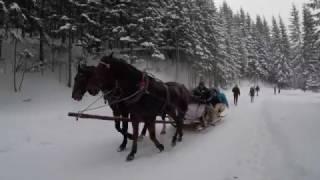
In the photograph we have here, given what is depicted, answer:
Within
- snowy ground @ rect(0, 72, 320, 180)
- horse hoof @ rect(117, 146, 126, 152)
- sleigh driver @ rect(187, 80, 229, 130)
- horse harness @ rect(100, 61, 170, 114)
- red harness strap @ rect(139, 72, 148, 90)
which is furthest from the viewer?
sleigh driver @ rect(187, 80, 229, 130)

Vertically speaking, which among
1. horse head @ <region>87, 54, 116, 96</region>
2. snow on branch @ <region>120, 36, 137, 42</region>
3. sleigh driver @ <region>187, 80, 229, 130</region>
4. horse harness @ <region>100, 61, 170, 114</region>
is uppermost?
snow on branch @ <region>120, 36, 137, 42</region>

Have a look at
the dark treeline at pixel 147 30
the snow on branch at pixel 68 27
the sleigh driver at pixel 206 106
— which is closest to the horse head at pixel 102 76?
the sleigh driver at pixel 206 106

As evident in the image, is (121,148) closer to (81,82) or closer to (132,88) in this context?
(132,88)

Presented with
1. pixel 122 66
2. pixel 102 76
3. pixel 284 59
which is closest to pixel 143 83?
pixel 122 66

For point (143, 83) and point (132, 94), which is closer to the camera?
point (132, 94)

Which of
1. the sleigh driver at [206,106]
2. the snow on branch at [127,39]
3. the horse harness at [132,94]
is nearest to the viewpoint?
the horse harness at [132,94]

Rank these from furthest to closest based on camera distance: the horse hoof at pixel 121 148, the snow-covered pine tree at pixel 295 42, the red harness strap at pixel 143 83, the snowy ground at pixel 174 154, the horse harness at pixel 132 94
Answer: the snow-covered pine tree at pixel 295 42
the horse hoof at pixel 121 148
the red harness strap at pixel 143 83
the horse harness at pixel 132 94
the snowy ground at pixel 174 154

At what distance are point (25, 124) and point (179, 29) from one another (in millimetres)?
26756

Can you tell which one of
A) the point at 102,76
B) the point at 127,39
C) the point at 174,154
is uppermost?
the point at 127,39

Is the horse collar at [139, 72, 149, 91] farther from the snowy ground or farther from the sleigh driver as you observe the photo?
the sleigh driver

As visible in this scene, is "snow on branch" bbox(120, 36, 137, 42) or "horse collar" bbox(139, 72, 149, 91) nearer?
"horse collar" bbox(139, 72, 149, 91)

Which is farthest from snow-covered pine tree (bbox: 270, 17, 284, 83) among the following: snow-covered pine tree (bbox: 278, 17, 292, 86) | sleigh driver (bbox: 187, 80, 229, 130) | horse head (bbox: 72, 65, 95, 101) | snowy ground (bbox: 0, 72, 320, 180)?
horse head (bbox: 72, 65, 95, 101)

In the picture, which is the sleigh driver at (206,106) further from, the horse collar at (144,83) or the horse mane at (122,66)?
the horse mane at (122,66)

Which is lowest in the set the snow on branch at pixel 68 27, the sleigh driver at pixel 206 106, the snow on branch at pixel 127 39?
the sleigh driver at pixel 206 106
